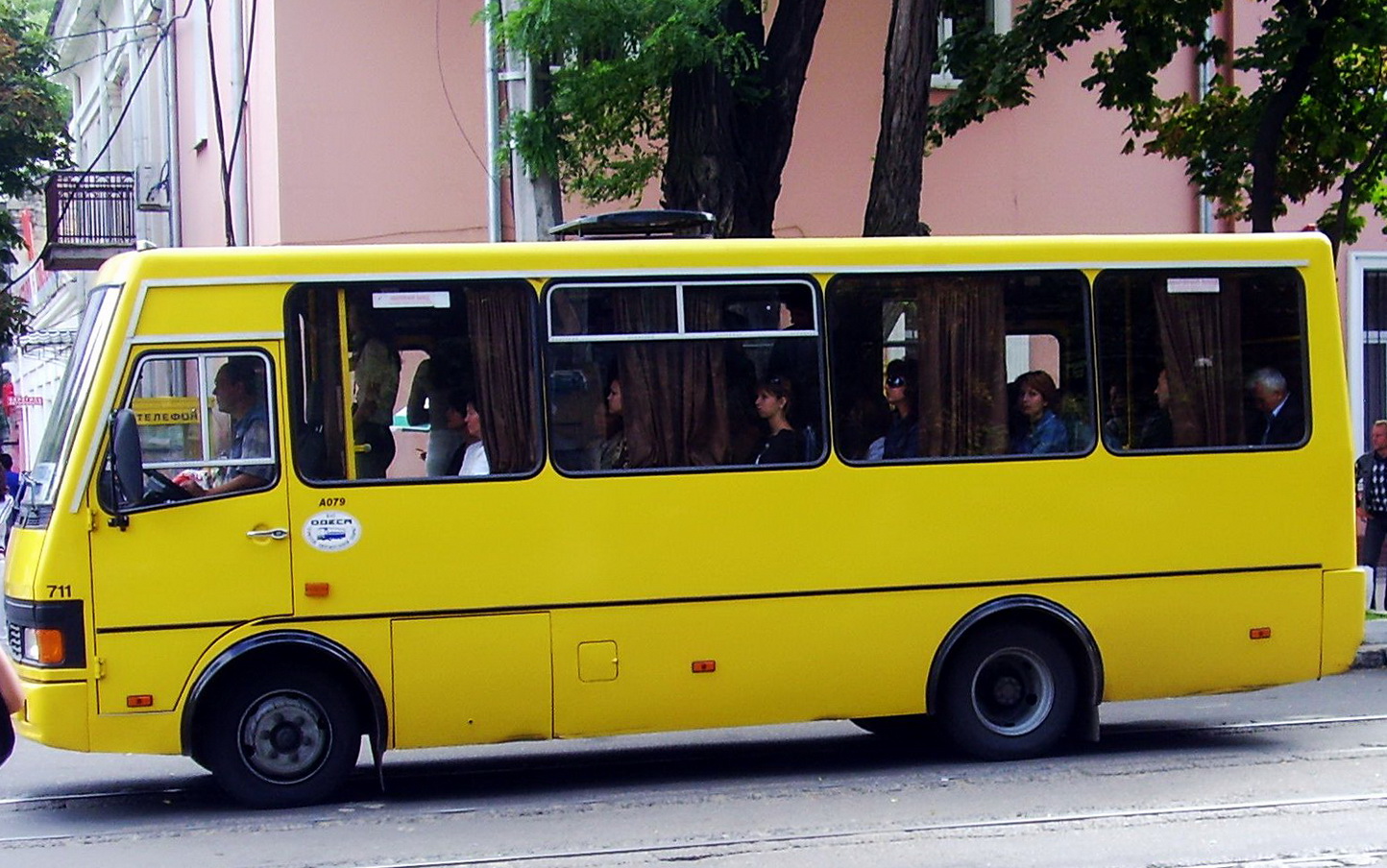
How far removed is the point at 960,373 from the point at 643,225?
1880 millimetres

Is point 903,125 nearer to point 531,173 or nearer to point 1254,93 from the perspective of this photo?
point 531,173

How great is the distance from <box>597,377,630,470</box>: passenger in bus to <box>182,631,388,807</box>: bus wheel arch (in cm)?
155

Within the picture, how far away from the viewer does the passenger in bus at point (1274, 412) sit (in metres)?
9.45

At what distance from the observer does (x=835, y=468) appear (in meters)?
8.84

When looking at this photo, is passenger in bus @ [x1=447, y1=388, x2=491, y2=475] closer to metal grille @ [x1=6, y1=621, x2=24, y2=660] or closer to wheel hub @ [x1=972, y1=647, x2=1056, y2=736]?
metal grille @ [x1=6, y1=621, x2=24, y2=660]

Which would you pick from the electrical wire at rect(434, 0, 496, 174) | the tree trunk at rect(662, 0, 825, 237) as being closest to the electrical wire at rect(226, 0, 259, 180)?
the electrical wire at rect(434, 0, 496, 174)

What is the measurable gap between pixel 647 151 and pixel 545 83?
201 centimetres

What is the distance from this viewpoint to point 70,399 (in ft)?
26.9

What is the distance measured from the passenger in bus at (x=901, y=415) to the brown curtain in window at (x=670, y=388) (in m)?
0.87

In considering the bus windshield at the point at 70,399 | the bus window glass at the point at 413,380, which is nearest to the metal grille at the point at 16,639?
the bus windshield at the point at 70,399

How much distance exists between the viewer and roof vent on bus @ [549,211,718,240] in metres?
9.30

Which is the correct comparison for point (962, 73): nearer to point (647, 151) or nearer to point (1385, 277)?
point (647, 151)

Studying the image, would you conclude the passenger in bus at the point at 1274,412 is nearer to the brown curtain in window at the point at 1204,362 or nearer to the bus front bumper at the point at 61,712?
the brown curtain in window at the point at 1204,362

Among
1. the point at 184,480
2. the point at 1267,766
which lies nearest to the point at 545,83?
the point at 184,480
